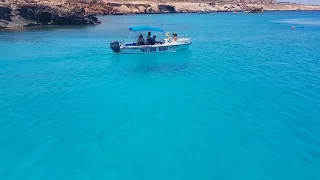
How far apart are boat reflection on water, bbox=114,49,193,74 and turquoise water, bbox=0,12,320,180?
196 millimetres

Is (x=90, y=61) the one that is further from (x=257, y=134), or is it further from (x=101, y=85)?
(x=257, y=134)

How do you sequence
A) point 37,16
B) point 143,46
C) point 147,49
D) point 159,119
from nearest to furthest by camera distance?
point 159,119 < point 143,46 < point 147,49 < point 37,16

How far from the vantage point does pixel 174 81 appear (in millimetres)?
24234

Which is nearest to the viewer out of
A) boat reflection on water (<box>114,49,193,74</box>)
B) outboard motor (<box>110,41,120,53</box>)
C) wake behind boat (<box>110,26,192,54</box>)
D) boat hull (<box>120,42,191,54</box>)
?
boat reflection on water (<box>114,49,193,74</box>)

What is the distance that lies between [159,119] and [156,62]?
1486cm

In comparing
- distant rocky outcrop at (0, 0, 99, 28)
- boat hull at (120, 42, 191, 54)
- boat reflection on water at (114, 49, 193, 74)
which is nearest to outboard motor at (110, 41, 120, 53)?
boat hull at (120, 42, 191, 54)

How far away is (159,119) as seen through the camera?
56.1ft

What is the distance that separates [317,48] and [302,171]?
103 ft

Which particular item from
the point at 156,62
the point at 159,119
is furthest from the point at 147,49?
the point at 159,119

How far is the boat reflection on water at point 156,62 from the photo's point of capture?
1106 inches

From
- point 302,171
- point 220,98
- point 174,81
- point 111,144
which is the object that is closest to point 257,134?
point 302,171

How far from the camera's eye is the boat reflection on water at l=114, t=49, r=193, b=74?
28094 millimetres

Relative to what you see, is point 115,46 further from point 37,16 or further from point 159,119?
point 37,16

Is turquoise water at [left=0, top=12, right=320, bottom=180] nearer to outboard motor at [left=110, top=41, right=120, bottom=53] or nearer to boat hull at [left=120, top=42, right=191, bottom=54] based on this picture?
outboard motor at [left=110, top=41, right=120, bottom=53]
